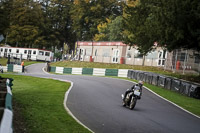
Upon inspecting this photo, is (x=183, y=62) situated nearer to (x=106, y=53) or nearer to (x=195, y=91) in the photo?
(x=195, y=91)

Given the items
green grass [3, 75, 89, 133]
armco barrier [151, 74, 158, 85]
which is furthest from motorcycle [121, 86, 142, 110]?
armco barrier [151, 74, 158, 85]

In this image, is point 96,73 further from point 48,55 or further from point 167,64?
point 48,55

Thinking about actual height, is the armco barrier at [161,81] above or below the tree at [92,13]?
below

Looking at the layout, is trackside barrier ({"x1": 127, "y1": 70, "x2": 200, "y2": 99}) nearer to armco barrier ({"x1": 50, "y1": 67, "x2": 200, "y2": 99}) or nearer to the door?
armco barrier ({"x1": 50, "y1": 67, "x2": 200, "y2": 99})

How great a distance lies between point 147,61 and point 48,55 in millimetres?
31931

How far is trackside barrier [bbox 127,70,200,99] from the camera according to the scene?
74.1ft

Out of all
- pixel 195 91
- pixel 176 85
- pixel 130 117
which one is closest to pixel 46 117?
pixel 130 117

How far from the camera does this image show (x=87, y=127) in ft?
34.0

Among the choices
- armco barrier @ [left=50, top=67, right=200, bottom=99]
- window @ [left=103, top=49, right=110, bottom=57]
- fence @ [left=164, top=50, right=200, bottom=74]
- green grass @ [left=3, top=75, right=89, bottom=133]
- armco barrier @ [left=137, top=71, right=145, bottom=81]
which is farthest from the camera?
window @ [left=103, top=49, right=110, bottom=57]

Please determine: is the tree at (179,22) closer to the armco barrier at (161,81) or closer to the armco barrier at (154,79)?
the armco barrier at (161,81)

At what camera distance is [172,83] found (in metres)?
25.5

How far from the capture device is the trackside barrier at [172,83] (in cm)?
2260

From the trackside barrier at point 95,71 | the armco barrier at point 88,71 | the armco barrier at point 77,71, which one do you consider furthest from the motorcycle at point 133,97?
the armco barrier at point 77,71

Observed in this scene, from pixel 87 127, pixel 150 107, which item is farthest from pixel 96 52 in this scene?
pixel 87 127
